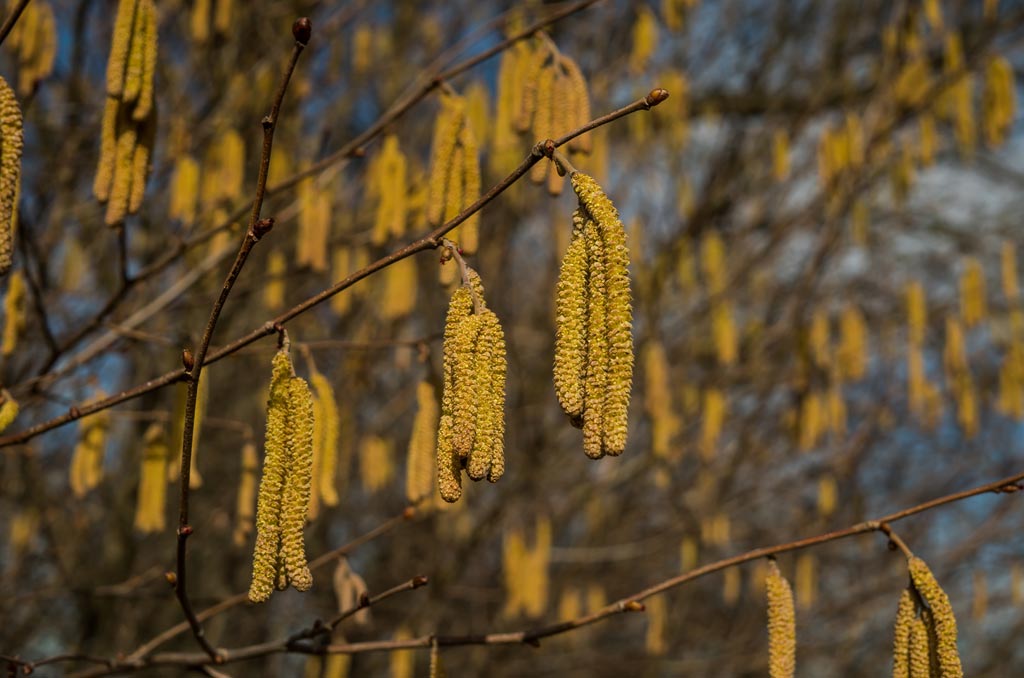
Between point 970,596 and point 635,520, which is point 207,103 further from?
point 970,596

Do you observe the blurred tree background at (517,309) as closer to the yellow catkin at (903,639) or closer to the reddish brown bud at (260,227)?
the reddish brown bud at (260,227)

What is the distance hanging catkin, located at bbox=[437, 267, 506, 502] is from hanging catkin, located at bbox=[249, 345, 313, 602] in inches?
8.4

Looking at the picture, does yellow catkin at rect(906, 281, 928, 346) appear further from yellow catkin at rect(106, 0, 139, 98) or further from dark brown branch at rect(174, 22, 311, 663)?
dark brown branch at rect(174, 22, 311, 663)

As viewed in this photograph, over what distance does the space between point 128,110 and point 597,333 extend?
1232mm

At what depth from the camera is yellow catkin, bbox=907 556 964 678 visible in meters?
1.46

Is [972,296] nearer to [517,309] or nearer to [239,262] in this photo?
[517,309]

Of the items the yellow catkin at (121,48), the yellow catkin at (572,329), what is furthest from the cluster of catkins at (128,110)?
the yellow catkin at (572,329)

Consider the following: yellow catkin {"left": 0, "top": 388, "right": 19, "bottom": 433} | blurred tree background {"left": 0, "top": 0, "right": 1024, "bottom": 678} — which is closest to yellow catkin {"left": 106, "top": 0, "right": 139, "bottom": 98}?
blurred tree background {"left": 0, "top": 0, "right": 1024, "bottom": 678}

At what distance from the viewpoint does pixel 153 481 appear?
2215mm

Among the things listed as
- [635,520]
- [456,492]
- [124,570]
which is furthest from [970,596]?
[456,492]

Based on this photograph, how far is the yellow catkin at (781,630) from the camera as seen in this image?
1.58 meters

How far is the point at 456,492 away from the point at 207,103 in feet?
9.97

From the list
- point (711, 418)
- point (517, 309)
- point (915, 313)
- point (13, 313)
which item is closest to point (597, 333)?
point (13, 313)

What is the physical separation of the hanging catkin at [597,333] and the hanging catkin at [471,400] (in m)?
0.09
